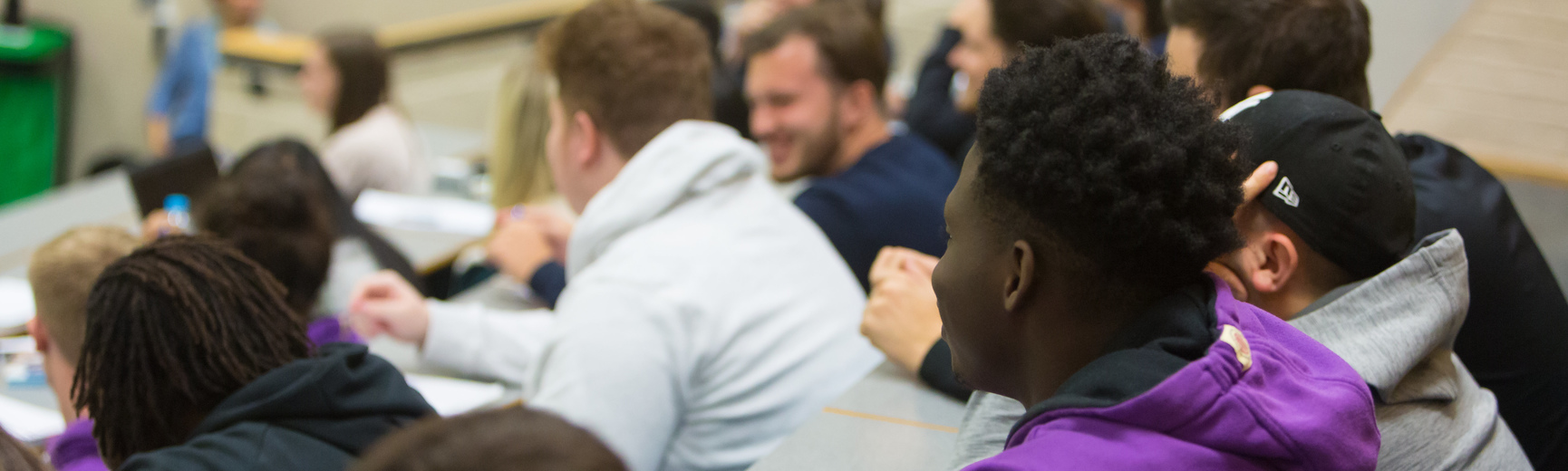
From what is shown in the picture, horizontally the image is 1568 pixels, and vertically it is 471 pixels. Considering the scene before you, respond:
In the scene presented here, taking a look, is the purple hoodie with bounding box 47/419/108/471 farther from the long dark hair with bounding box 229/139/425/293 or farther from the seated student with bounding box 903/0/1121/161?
the seated student with bounding box 903/0/1121/161

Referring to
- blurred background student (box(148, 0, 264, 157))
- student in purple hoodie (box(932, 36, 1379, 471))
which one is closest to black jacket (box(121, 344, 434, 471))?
student in purple hoodie (box(932, 36, 1379, 471))

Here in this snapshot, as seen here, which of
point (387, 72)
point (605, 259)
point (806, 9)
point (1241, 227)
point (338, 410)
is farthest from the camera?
point (387, 72)

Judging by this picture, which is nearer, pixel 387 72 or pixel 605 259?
pixel 605 259

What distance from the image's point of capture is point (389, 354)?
2479 millimetres

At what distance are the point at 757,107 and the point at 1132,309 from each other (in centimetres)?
228

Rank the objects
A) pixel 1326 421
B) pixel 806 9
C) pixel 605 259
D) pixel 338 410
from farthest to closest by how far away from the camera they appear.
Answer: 1. pixel 806 9
2. pixel 605 259
3. pixel 338 410
4. pixel 1326 421

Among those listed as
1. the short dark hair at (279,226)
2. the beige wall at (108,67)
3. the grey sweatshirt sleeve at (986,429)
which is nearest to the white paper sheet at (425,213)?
the short dark hair at (279,226)

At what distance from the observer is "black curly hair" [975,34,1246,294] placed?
2.83 ft

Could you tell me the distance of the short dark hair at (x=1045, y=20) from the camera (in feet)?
9.68

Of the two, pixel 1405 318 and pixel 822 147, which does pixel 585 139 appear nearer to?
pixel 822 147

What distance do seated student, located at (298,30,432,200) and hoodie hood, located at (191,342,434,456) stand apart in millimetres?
2746

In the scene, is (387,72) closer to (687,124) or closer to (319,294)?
(319,294)

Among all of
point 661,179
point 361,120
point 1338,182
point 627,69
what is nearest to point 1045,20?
point 627,69

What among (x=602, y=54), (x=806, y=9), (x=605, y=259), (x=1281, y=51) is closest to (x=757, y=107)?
(x=806, y=9)
